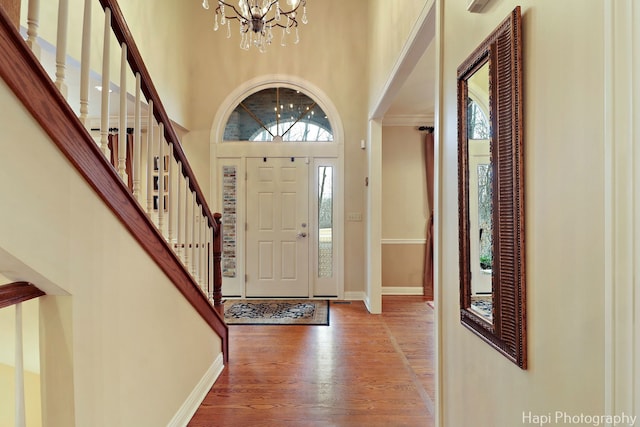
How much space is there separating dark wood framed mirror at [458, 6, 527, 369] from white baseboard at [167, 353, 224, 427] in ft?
5.17

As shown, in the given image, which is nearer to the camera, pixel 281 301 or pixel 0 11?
pixel 0 11

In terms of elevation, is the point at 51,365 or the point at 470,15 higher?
the point at 470,15

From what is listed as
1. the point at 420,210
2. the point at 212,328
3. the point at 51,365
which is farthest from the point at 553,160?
the point at 420,210

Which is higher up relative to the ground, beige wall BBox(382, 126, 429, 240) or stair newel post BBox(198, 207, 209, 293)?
beige wall BBox(382, 126, 429, 240)

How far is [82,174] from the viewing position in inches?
43.6

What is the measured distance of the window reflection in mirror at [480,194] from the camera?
118cm

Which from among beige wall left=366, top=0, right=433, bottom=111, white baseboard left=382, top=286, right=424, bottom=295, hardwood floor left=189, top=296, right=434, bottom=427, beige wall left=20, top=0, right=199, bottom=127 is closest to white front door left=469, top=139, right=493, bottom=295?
beige wall left=366, top=0, right=433, bottom=111

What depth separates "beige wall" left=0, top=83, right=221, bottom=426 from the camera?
0.91m

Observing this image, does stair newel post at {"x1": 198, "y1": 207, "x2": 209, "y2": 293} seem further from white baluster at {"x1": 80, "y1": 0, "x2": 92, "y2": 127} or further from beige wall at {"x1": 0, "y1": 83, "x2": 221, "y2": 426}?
white baluster at {"x1": 80, "y1": 0, "x2": 92, "y2": 127}

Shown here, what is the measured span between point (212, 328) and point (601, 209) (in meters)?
2.28

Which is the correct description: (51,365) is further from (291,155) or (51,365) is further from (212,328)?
(291,155)

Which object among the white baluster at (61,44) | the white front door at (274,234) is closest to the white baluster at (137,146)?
the white baluster at (61,44)

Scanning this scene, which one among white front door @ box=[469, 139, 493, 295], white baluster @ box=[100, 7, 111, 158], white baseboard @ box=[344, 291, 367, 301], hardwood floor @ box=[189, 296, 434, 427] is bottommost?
hardwood floor @ box=[189, 296, 434, 427]

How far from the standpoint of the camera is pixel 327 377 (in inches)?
93.4
